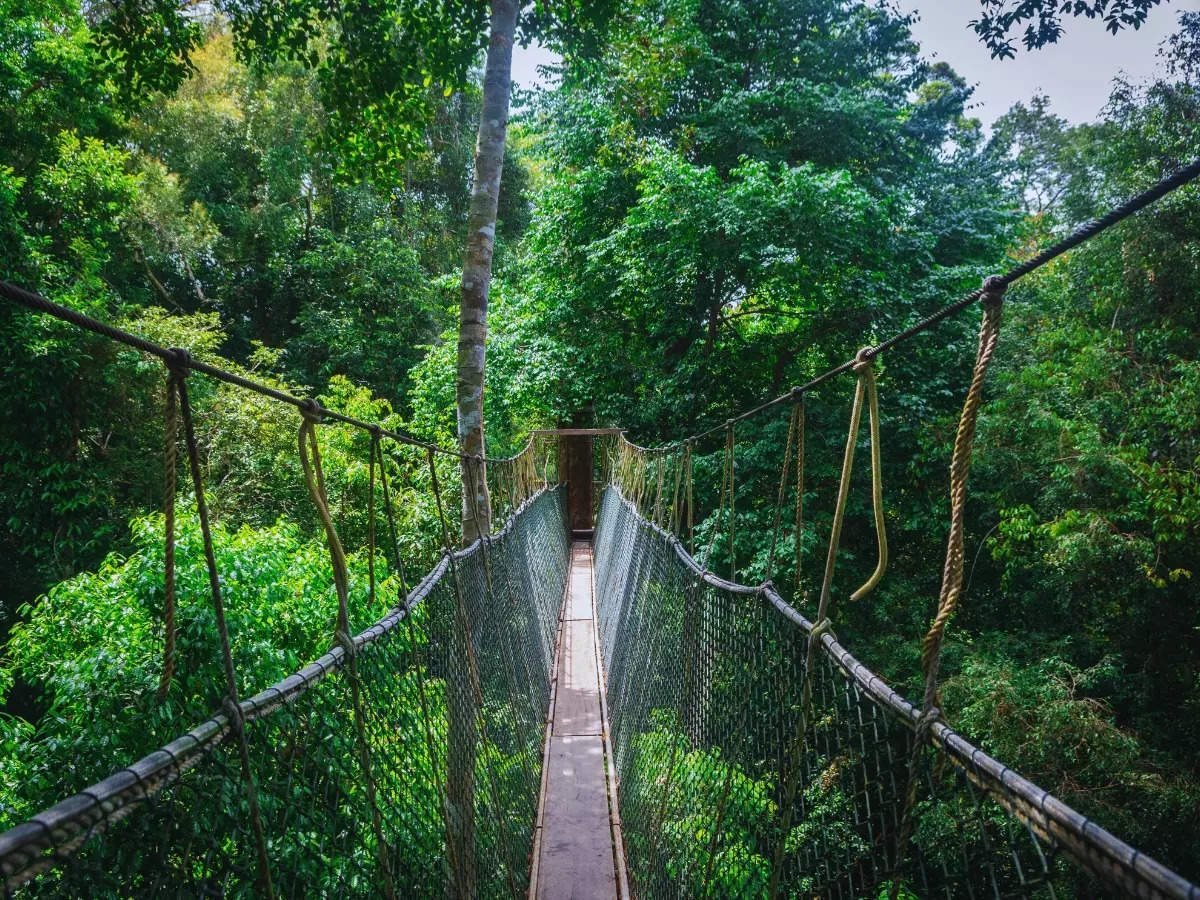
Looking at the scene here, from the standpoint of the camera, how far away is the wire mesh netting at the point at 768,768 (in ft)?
1.88

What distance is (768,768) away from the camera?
5.22 ft

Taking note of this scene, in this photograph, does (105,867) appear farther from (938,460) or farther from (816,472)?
(938,460)

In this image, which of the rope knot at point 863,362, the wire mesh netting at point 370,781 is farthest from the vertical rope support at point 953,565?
the wire mesh netting at point 370,781

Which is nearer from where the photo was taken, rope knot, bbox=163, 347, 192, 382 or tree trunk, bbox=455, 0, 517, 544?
rope knot, bbox=163, 347, 192, 382

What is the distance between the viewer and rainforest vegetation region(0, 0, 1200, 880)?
3.24 metres

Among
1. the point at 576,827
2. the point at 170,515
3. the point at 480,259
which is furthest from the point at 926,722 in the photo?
the point at 480,259

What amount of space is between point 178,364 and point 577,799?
2.40m

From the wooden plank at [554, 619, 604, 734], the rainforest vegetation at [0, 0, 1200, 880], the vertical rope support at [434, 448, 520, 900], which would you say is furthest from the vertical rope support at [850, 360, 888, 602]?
the wooden plank at [554, 619, 604, 734]

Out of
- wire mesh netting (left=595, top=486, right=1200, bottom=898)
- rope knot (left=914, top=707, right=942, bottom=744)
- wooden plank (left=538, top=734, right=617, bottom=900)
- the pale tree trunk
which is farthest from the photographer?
the pale tree trunk

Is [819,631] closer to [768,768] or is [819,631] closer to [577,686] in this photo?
[768,768]

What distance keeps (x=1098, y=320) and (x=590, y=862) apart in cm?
576

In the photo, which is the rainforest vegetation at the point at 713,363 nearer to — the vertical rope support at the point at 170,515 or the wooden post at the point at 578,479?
the wooden post at the point at 578,479

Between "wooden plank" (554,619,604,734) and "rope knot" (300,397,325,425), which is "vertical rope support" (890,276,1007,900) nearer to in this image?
"rope knot" (300,397,325,425)

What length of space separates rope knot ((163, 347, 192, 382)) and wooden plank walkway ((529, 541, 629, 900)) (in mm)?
1974
